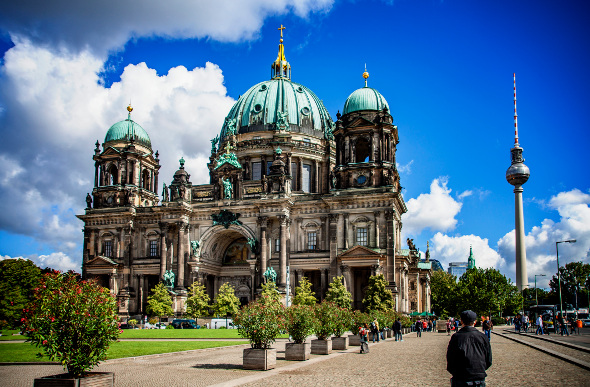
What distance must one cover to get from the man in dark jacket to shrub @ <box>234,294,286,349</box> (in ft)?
44.3

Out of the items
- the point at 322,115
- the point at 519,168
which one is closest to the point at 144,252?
the point at 322,115

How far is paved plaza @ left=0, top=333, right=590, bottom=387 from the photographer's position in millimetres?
19188

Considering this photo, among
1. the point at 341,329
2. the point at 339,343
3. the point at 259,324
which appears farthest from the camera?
the point at 339,343

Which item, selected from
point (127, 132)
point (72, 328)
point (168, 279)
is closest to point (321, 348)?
point (72, 328)

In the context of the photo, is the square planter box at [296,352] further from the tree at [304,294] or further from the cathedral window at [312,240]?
the cathedral window at [312,240]

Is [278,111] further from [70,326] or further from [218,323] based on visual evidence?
[70,326]

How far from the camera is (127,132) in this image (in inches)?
3420

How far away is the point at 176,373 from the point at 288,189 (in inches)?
2140

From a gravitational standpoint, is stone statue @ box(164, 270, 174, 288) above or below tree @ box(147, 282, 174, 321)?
above

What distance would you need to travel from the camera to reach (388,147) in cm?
7238

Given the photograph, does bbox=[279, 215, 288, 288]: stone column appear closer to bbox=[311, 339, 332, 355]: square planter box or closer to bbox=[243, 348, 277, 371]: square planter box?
bbox=[311, 339, 332, 355]: square planter box

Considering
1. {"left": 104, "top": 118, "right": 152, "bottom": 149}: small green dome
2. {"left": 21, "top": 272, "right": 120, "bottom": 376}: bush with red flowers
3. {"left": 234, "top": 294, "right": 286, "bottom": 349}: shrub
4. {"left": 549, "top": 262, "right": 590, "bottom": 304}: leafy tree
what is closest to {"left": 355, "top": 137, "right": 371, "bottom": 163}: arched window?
{"left": 104, "top": 118, "right": 152, "bottom": 149}: small green dome

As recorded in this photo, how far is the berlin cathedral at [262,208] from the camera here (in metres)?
70.9

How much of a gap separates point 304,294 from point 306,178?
24.3 metres
